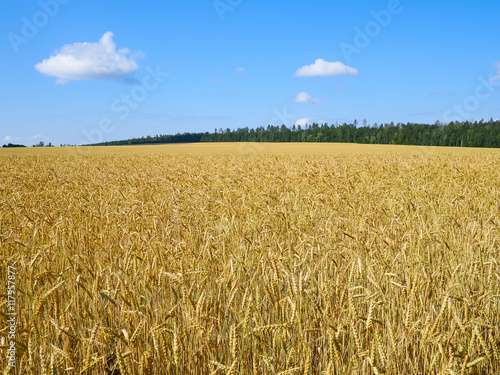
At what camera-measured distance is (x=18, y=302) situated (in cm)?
258

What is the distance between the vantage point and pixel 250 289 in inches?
102

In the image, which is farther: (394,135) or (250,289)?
(394,135)

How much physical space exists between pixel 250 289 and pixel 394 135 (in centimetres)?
10408

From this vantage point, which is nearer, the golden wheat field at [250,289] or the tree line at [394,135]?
the golden wheat field at [250,289]

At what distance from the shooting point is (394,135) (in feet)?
319

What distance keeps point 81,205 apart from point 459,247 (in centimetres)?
454

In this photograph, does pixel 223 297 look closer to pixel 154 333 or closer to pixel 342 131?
pixel 154 333

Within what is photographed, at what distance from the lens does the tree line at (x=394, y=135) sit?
81.7 meters

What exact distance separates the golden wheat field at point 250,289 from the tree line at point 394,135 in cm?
8990

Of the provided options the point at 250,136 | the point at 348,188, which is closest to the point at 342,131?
the point at 250,136

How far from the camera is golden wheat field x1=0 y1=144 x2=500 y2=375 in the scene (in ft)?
5.58

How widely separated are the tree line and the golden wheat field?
89.9 meters

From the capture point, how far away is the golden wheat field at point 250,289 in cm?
170

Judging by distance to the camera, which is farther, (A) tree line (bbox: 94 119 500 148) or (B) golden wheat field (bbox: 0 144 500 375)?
(A) tree line (bbox: 94 119 500 148)
